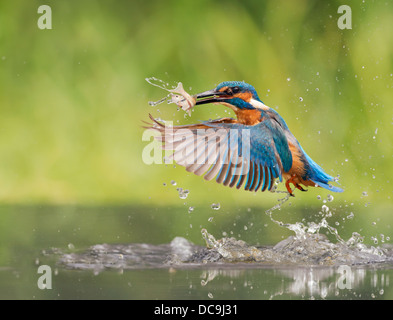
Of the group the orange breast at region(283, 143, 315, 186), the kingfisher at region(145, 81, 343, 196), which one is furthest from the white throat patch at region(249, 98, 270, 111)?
the orange breast at region(283, 143, 315, 186)

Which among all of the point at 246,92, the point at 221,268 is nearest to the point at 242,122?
the point at 246,92

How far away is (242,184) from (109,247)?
1.22 m

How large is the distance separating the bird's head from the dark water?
94 centimetres

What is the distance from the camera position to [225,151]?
5.05 m

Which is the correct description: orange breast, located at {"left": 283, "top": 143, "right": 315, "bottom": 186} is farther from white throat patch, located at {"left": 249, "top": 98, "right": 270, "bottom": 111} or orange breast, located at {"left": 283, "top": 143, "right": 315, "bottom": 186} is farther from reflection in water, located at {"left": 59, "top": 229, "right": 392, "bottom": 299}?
reflection in water, located at {"left": 59, "top": 229, "right": 392, "bottom": 299}

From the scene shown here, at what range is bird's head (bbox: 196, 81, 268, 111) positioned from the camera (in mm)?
5379

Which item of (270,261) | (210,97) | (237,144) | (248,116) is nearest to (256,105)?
(248,116)

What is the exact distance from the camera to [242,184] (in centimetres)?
511

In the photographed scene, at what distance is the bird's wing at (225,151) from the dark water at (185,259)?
548 mm

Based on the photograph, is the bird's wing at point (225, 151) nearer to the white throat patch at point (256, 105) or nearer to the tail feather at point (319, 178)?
the white throat patch at point (256, 105)

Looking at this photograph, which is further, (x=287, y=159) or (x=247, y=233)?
(x=247, y=233)

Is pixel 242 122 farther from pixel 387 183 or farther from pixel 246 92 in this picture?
pixel 387 183

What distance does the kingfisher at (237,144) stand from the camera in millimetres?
5043

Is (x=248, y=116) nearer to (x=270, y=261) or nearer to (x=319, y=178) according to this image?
(x=319, y=178)
